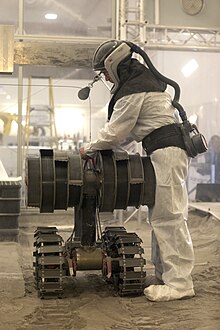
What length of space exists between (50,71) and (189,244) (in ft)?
14.6

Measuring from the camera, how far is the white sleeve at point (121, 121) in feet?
11.1

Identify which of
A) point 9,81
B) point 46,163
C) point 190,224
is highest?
point 9,81

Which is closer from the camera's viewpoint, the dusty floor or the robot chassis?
the dusty floor

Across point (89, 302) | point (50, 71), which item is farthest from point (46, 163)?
point (50, 71)

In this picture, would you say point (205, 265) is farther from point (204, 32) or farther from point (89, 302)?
point (204, 32)

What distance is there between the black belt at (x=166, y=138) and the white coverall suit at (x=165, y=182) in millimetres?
27

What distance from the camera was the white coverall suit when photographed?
3.38 meters

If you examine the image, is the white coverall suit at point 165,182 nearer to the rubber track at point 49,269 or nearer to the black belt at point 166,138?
the black belt at point 166,138

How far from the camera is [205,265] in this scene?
177 inches

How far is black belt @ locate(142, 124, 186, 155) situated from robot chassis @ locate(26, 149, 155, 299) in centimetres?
13

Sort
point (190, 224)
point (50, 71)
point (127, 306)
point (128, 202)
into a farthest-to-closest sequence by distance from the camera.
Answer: point (50, 71) < point (190, 224) < point (128, 202) < point (127, 306)

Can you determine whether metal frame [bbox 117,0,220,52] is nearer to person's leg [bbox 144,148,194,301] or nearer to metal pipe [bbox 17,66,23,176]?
metal pipe [bbox 17,66,23,176]

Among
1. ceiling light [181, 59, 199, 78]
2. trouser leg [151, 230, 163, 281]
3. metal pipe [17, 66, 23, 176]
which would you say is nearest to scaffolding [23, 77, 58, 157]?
metal pipe [17, 66, 23, 176]

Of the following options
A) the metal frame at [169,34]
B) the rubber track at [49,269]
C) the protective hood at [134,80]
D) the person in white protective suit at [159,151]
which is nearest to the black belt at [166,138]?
the person in white protective suit at [159,151]
